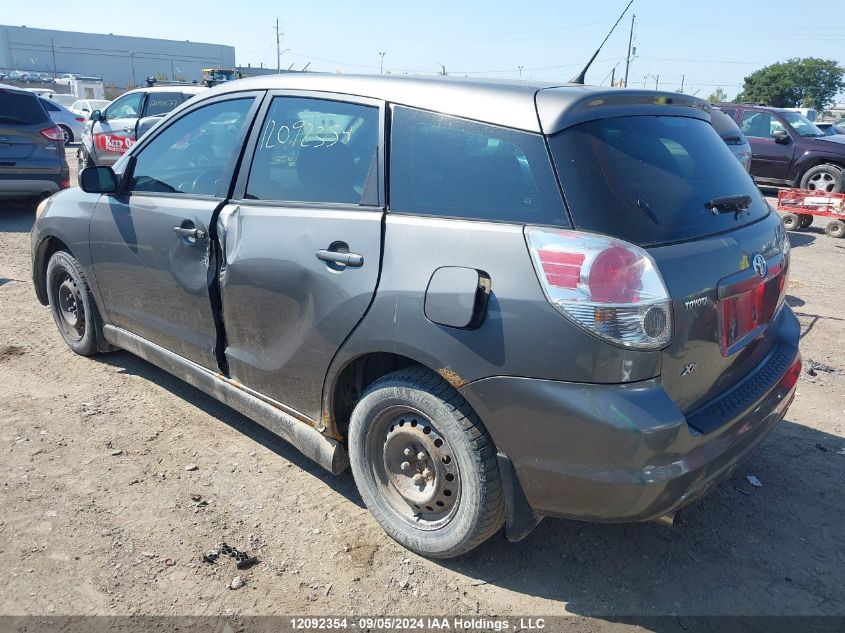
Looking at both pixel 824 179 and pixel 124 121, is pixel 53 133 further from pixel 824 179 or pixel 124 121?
pixel 824 179

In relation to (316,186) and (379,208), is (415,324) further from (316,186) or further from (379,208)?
(316,186)

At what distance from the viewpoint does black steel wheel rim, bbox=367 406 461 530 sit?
2.68m

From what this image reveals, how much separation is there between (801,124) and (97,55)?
85.2 metres

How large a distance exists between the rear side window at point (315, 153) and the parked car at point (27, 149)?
8.20 m

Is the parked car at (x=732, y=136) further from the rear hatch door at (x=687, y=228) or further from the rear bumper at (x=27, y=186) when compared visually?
the rear bumper at (x=27, y=186)

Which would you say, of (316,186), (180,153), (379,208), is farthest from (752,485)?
(180,153)

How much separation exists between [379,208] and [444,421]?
886mm

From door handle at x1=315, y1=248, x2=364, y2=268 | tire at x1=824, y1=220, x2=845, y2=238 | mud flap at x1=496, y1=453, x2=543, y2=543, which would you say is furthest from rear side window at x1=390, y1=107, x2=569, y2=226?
tire at x1=824, y1=220, x2=845, y2=238

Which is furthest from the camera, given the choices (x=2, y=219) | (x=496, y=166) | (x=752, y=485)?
(x=2, y=219)

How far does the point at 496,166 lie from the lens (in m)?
2.48

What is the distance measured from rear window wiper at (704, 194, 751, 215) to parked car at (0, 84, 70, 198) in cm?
992

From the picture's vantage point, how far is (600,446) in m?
2.23

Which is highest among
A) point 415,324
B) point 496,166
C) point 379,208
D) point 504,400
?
point 496,166

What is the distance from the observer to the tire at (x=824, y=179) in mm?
12828
